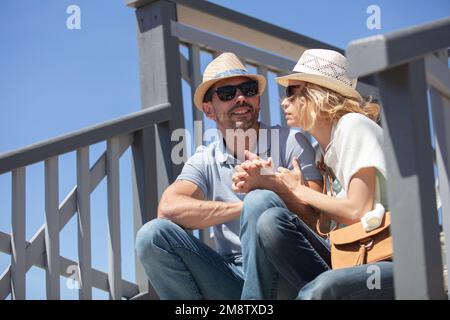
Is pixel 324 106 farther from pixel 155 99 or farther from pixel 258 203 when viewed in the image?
pixel 155 99

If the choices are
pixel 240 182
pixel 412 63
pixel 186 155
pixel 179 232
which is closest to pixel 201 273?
pixel 179 232

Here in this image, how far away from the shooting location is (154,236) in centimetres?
265

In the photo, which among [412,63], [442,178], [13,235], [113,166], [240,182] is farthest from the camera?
[113,166]

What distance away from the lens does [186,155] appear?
3.44m

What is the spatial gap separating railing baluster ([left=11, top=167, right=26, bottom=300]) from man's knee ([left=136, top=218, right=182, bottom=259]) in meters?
0.54

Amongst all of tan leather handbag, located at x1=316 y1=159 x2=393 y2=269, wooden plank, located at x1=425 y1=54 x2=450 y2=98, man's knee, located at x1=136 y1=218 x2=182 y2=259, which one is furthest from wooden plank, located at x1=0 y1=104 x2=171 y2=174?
wooden plank, located at x1=425 y1=54 x2=450 y2=98

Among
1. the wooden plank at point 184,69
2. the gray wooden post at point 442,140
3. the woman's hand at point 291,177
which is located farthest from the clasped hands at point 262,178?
the wooden plank at point 184,69

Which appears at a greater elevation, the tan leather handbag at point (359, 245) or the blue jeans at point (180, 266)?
the tan leather handbag at point (359, 245)

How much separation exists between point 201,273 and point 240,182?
0.36m

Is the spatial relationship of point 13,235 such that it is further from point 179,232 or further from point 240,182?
point 240,182

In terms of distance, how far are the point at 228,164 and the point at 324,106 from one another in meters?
0.49

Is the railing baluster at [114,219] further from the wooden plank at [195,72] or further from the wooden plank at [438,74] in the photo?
the wooden plank at [438,74]

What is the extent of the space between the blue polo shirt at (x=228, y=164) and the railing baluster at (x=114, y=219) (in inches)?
14.6

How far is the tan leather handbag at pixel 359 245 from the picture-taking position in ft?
7.62
